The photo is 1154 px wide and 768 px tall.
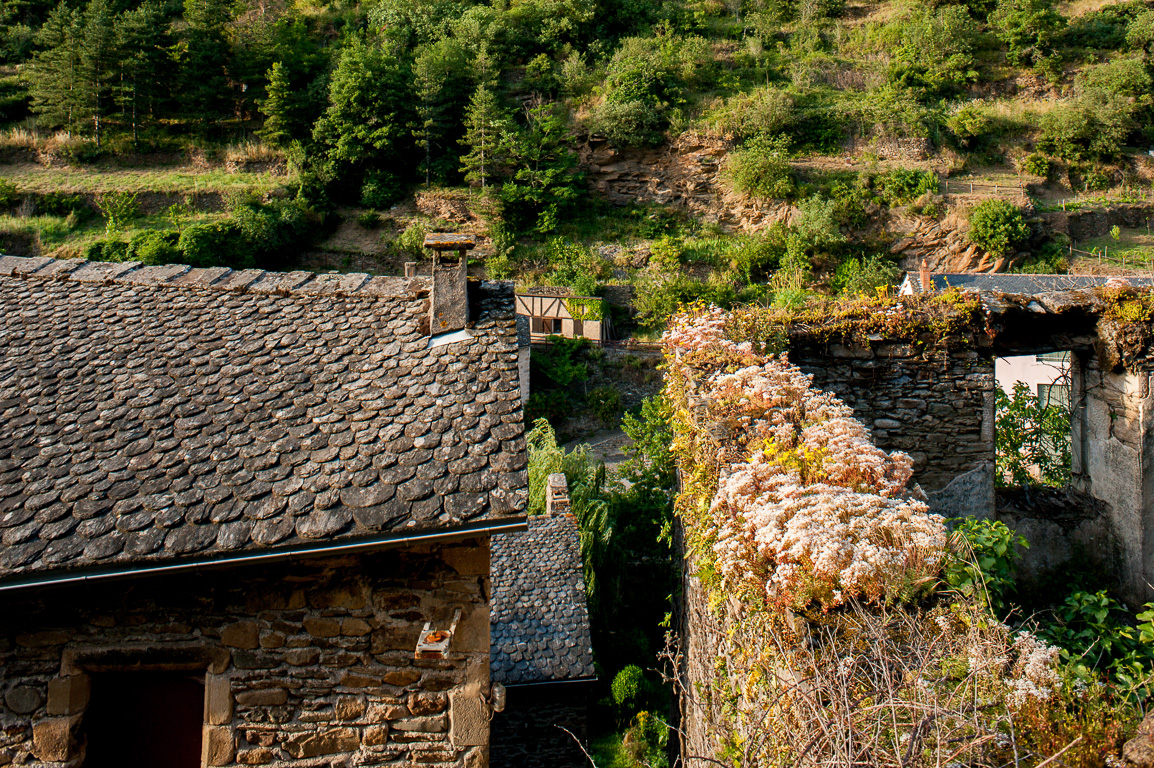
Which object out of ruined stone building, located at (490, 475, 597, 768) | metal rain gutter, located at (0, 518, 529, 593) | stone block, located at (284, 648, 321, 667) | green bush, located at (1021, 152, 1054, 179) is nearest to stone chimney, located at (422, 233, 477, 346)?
metal rain gutter, located at (0, 518, 529, 593)

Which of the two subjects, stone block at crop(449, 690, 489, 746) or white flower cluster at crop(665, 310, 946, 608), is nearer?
white flower cluster at crop(665, 310, 946, 608)

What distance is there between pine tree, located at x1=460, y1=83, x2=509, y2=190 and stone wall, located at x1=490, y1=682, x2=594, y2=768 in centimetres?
2252

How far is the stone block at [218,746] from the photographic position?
3631mm

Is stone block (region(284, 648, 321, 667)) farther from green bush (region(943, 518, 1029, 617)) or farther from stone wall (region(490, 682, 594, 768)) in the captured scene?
stone wall (region(490, 682, 594, 768))

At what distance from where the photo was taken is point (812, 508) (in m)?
2.78

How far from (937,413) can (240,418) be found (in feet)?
17.5

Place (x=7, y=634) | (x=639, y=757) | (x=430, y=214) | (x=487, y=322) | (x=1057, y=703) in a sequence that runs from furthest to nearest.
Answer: (x=430, y=214)
(x=639, y=757)
(x=487, y=322)
(x=7, y=634)
(x=1057, y=703)

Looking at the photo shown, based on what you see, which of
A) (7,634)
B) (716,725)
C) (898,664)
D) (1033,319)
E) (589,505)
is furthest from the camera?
(589,505)

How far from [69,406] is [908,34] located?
123 ft

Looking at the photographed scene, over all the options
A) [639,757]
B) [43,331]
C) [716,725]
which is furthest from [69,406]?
[639,757]

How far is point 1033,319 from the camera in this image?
5691mm

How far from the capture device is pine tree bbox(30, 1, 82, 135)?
2859 cm

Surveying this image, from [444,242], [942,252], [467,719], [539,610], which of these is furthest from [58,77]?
[942,252]

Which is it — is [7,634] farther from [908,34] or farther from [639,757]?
[908,34]
